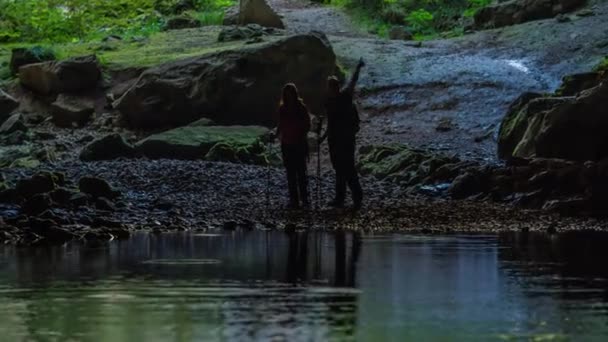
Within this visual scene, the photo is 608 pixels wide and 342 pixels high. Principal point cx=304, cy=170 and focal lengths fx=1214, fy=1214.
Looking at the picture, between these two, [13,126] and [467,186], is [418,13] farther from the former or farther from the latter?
[467,186]

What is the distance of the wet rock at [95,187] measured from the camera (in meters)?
18.0

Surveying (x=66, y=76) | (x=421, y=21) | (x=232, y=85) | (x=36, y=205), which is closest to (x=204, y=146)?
(x=232, y=85)

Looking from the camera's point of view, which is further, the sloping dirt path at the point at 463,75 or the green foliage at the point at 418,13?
the green foliage at the point at 418,13

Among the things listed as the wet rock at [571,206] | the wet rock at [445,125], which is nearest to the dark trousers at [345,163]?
the wet rock at [571,206]

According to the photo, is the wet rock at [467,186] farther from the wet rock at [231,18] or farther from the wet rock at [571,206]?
→ the wet rock at [231,18]

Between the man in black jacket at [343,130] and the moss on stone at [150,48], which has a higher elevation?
the moss on stone at [150,48]

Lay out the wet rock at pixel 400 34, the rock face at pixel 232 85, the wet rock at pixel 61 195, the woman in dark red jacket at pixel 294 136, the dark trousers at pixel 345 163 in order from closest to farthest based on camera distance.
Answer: the wet rock at pixel 61 195 < the dark trousers at pixel 345 163 < the woman in dark red jacket at pixel 294 136 < the rock face at pixel 232 85 < the wet rock at pixel 400 34

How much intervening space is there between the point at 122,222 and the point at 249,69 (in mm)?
12613

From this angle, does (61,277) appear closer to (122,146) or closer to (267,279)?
(267,279)

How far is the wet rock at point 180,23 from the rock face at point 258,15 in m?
2.52

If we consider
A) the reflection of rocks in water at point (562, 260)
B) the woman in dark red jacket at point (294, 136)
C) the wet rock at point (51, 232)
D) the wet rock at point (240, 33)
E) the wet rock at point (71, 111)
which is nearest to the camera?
the reflection of rocks in water at point (562, 260)

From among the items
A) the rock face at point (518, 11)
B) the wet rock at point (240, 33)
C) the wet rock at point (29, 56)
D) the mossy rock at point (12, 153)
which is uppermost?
the rock face at point (518, 11)

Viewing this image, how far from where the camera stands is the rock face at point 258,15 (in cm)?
3772

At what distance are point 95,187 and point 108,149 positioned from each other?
259 inches
